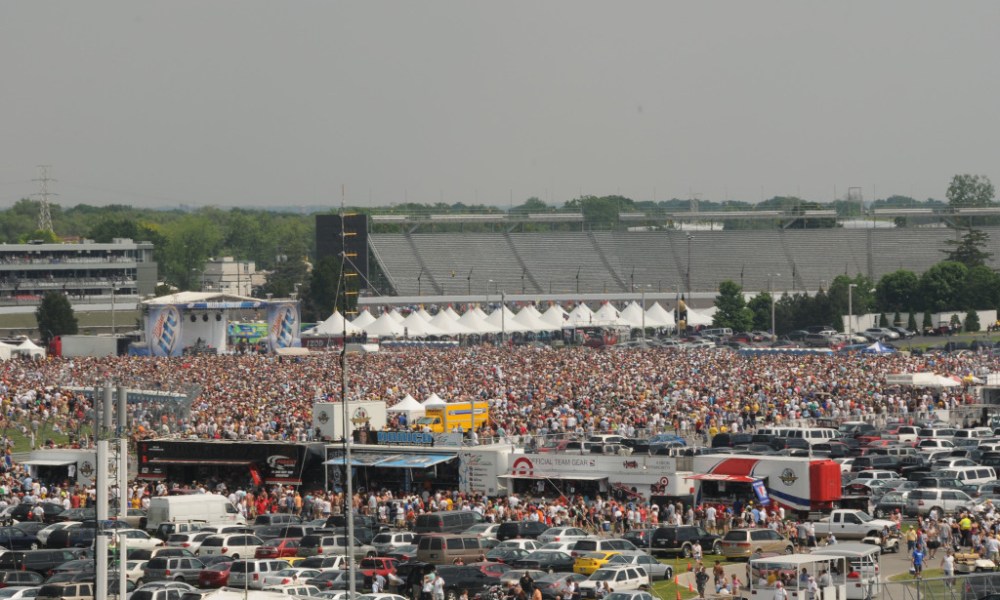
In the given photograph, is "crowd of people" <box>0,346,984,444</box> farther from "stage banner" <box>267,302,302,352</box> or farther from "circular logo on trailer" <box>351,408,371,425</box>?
"stage banner" <box>267,302,302,352</box>

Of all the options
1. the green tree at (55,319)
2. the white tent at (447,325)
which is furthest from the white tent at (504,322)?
the green tree at (55,319)

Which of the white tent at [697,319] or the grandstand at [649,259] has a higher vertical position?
the grandstand at [649,259]

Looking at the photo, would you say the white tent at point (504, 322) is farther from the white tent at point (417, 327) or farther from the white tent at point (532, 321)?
the white tent at point (417, 327)

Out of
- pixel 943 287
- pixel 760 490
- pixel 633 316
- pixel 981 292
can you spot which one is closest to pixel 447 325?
pixel 633 316

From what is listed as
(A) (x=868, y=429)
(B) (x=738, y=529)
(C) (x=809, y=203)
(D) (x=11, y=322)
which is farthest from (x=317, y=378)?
(C) (x=809, y=203)

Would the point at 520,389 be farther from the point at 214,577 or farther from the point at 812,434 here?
the point at 214,577

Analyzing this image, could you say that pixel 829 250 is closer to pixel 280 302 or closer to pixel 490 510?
pixel 280 302
